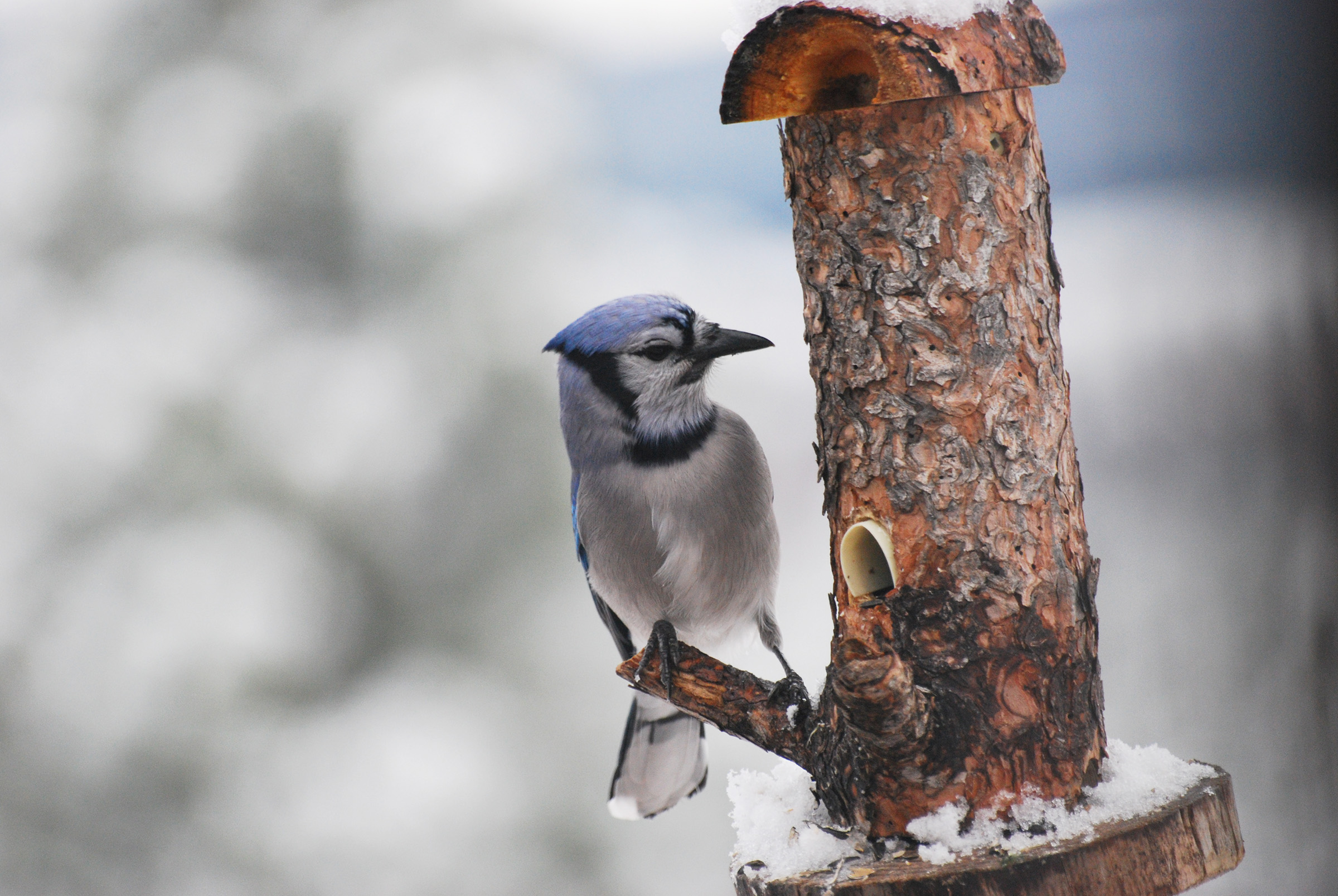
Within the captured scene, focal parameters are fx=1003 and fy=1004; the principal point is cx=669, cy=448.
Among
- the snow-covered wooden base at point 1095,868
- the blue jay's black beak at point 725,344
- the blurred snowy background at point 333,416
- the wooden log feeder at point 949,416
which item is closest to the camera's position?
the snow-covered wooden base at point 1095,868

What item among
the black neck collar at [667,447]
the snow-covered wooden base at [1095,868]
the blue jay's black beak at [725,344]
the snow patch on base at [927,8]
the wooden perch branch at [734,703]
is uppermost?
the snow patch on base at [927,8]

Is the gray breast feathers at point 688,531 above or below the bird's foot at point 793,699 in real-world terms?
above

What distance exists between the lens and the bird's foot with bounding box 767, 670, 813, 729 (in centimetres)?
136

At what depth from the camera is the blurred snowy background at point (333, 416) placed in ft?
8.61

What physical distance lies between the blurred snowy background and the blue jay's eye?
84cm

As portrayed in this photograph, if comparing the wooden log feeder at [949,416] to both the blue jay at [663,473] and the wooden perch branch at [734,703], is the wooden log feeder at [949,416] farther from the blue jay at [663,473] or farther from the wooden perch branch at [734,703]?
the blue jay at [663,473]

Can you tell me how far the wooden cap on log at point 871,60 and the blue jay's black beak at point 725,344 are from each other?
21.9 inches

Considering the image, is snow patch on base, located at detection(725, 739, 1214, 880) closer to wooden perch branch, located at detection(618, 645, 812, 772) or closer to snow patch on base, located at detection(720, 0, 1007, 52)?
wooden perch branch, located at detection(618, 645, 812, 772)

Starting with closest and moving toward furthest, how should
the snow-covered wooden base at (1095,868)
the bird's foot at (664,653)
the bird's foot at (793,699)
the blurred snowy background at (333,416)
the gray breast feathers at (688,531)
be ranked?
the snow-covered wooden base at (1095,868), the bird's foot at (793,699), the bird's foot at (664,653), the gray breast feathers at (688,531), the blurred snowy background at (333,416)

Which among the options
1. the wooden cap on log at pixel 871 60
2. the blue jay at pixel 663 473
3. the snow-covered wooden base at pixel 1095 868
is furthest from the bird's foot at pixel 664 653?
the wooden cap on log at pixel 871 60

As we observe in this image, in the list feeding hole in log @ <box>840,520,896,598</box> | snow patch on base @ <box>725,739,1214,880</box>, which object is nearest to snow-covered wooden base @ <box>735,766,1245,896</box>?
snow patch on base @ <box>725,739,1214,880</box>

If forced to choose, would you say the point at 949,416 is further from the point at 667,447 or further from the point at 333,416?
the point at 333,416

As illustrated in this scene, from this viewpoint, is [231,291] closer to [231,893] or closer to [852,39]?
[231,893]

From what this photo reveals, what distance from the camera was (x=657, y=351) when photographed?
175 centimetres
